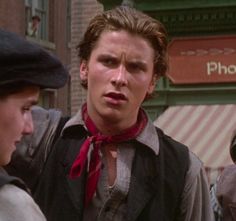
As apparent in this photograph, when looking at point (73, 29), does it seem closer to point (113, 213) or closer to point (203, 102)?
point (203, 102)

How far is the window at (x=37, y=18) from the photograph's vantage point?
1733 centimetres

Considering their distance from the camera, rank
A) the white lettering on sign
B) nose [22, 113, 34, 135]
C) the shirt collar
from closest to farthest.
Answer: nose [22, 113, 34, 135] < the shirt collar < the white lettering on sign

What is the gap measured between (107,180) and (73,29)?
1035cm

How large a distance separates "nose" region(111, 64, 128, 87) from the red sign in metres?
6.36

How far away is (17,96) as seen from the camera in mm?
1636

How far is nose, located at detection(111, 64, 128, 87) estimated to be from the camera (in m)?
2.28

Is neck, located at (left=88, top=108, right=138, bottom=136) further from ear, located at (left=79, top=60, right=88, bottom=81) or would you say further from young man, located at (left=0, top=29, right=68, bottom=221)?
young man, located at (left=0, top=29, right=68, bottom=221)

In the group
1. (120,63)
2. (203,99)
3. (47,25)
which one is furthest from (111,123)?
(47,25)

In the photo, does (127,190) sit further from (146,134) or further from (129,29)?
(129,29)

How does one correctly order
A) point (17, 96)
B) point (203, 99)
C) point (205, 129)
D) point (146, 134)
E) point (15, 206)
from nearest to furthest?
1. point (15, 206)
2. point (17, 96)
3. point (146, 134)
4. point (205, 129)
5. point (203, 99)

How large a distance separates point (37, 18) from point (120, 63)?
15379mm

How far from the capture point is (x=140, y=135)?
2355 millimetres

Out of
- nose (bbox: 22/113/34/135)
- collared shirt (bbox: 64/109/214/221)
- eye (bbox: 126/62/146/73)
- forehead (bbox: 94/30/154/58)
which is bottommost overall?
collared shirt (bbox: 64/109/214/221)

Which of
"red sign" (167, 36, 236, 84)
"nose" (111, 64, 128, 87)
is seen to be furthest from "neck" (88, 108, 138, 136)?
"red sign" (167, 36, 236, 84)
